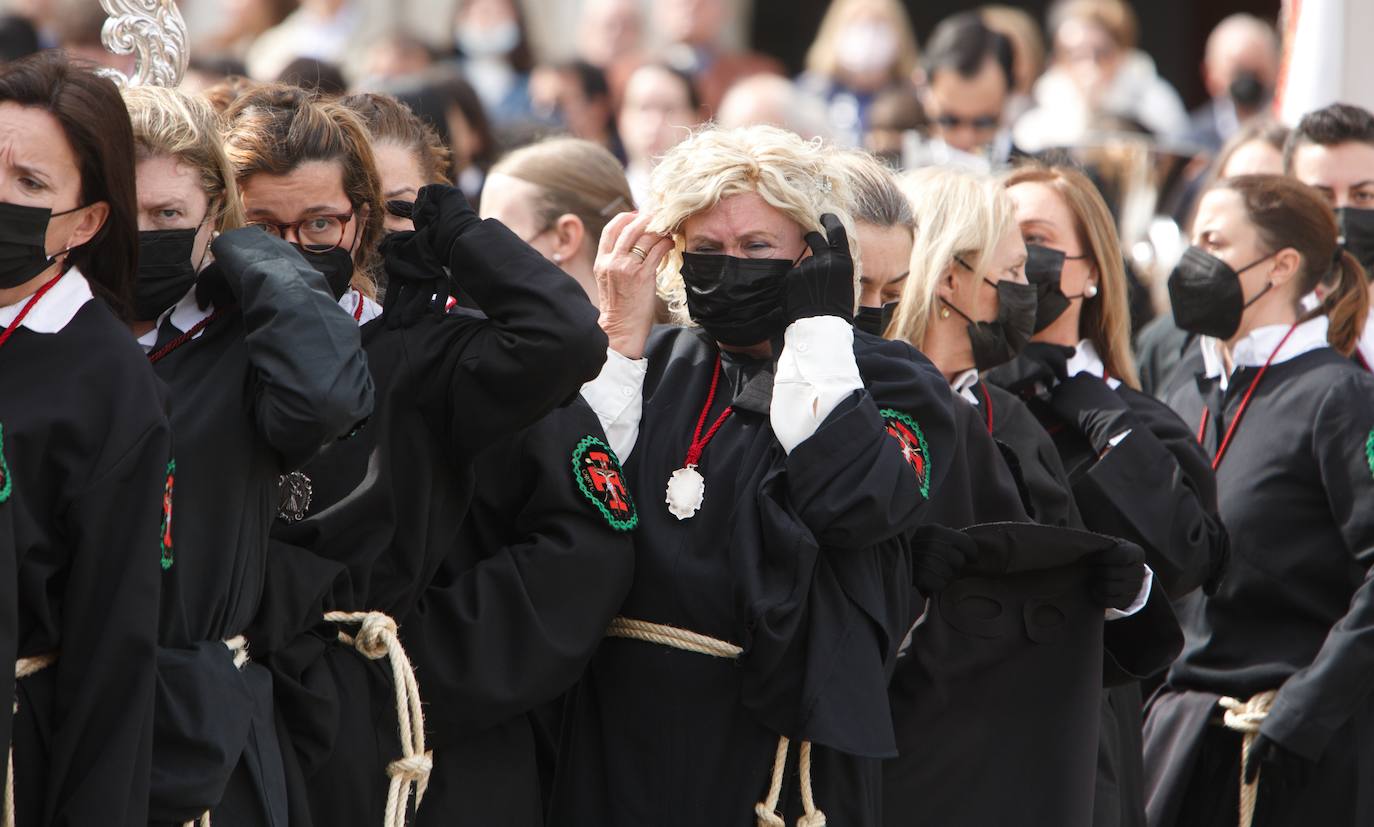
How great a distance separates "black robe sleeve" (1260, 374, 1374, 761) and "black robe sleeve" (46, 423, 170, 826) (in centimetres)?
307

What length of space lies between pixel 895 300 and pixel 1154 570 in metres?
0.99

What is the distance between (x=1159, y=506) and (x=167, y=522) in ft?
8.63

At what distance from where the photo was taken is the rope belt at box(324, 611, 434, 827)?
11.7 ft

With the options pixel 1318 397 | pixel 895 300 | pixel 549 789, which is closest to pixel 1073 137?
pixel 1318 397

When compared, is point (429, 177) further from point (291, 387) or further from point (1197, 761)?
point (1197, 761)

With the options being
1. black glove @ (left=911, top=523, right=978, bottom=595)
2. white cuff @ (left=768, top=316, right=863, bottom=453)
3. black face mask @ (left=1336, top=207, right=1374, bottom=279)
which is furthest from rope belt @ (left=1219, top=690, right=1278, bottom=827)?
white cuff @ (left=768, top=316, right=863, bottom=453)

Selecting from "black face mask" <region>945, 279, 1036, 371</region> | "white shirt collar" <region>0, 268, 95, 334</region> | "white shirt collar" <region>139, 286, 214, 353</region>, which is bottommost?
"black face mask" <region>945, 279, 1036, 371</region>

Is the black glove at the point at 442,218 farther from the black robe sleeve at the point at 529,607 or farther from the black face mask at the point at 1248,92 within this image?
the black face mask at the point at 1248,92

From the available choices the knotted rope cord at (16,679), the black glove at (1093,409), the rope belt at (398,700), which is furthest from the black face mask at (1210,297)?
the knotted rope cord at (16,679)

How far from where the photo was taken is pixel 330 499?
3637 mm

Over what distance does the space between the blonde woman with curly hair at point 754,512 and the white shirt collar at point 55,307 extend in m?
1.16

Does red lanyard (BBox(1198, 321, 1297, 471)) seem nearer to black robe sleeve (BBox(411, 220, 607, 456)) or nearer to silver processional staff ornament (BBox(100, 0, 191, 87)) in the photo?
black robe sleeve (BBox(411, 220, 607, 456))

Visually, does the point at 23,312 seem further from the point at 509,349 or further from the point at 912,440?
the point at 912,440

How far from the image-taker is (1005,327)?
4.83 meters
